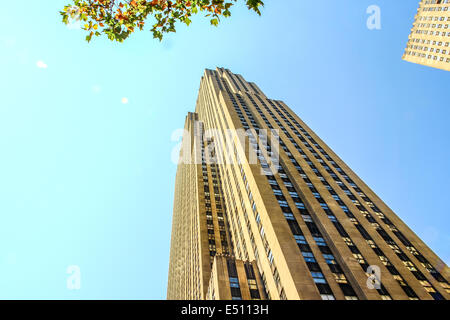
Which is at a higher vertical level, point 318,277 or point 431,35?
point 431,35

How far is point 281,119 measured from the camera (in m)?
87.8

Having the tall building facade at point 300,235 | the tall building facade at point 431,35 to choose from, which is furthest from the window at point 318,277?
the tall building facade at point 431,35

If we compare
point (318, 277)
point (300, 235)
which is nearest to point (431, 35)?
point (300, 235)

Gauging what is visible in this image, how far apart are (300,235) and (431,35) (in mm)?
87825

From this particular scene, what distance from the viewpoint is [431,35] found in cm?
8969

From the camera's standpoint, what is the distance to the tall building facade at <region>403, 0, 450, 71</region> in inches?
3302

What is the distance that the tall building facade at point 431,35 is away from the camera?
83875mm

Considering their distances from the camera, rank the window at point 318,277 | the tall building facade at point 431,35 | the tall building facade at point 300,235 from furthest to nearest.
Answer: the tall building facade at point 431,35 < the tall building facade at point 300,235 < the window at point 318,277

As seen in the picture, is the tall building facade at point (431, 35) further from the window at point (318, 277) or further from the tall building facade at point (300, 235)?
the window at point (318, 277)

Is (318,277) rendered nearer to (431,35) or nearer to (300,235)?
(300,235)

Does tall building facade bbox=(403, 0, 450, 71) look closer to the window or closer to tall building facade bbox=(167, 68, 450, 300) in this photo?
tall building facade bbox=(167, 68, 450, 300)

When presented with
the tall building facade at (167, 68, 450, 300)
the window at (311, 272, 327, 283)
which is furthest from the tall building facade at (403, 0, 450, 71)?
the window at (311, 272, 327, 283)

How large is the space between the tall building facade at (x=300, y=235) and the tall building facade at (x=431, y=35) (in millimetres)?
47526
